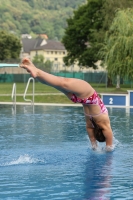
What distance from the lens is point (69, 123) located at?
20297mm

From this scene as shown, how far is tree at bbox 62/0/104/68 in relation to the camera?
193 ft

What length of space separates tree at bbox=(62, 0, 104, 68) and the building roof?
313 feet

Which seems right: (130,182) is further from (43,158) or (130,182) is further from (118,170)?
(43,158)

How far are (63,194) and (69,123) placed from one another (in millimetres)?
11621

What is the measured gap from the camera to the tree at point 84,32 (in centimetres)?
5891

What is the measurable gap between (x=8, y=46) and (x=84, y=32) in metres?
39.9

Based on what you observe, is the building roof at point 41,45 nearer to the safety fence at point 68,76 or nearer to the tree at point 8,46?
the tree at point 8,46

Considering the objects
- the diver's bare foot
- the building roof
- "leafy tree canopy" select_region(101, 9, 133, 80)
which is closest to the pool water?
the diver's bare foot

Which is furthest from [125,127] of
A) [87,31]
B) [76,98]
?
[87,31]

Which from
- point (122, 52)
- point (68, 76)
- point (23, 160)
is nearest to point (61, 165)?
point (23, 160)

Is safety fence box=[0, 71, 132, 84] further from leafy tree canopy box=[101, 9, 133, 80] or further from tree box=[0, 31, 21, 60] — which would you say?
leafy tree canopy box=[101, 9, 133, 80]

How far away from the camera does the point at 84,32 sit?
6222 cm

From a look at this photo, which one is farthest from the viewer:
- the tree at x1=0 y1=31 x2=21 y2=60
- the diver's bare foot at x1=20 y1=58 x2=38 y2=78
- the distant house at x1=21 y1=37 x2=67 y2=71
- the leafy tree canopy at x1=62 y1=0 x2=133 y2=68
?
the distant house at x1=21 y1=37 x2=67 y2=71

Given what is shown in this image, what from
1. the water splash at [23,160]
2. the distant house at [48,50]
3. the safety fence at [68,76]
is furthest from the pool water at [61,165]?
the distant house at [48,50]
